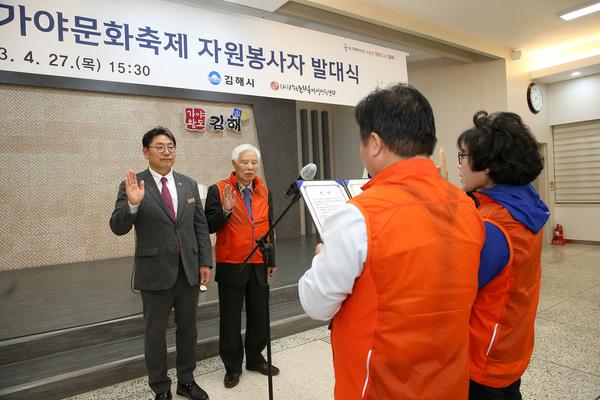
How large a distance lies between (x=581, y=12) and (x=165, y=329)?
6340 millimetres

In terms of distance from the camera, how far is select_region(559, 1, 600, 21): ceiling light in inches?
199

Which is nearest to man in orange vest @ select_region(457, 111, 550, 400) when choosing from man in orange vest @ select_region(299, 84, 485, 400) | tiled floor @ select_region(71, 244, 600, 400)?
man in orange vest @ select_region(299, 84, 485, 400)

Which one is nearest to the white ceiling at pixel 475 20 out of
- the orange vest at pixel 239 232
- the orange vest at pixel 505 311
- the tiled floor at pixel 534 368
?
the orange vest at pixel 239 232

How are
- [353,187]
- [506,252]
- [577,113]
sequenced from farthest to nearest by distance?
[577,113]
[353,187]
[506,252]

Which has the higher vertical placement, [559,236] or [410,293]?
[410,293]

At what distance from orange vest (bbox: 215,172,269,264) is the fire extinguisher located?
736cm

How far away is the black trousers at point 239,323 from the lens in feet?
8.44

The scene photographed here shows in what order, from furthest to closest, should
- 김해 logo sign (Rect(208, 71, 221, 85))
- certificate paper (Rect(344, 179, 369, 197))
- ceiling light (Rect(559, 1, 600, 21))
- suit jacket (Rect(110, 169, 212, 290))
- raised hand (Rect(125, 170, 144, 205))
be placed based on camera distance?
ceiling light (Rect(559, 1, 600, 21))
김해 logo sign (Rect(208, 71, 221, 85))
suit jacket (Rect(110, 169, 212, 290))
raised hand (Rect(125, 170, 144, 205))
certificate paper (Rect(344, 179, 369, 197))

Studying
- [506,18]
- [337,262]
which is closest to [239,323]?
[337,262]

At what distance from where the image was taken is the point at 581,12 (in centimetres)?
520

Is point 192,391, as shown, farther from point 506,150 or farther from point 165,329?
point 506,150

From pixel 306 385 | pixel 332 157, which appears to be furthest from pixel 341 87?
pixel 332 157

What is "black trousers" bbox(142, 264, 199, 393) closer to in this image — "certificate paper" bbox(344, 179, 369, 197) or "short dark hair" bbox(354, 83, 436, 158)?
"certificate paper" bbox(344, 179, 369, 197)

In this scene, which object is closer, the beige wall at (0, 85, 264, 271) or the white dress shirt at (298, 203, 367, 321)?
the white dress shirt at (298, 203, 367, 321)
